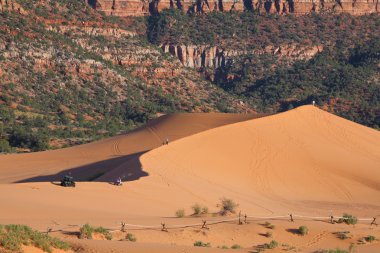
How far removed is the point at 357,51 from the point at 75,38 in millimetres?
40127

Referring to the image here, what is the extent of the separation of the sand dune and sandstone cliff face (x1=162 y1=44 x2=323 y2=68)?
73.9 meters

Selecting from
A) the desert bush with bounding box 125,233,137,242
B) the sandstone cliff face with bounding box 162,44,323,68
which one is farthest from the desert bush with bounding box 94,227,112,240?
the sandstone cliff face with bounding box 162,44,323,68

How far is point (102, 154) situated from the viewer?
54812mm

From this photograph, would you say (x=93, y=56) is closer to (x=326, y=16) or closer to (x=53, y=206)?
(x=326, y=16)

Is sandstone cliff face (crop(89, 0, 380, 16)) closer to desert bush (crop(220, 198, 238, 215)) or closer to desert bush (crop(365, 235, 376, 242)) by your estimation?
desert bush (crop(220, 198, 238, 215))

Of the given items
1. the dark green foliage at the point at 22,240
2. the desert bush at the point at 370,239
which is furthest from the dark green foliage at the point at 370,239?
the dark green foliage at the point at 22,240

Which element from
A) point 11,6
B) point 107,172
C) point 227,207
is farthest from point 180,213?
point 11,6

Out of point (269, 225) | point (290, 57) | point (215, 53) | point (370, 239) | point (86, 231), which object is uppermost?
point (86, 231)

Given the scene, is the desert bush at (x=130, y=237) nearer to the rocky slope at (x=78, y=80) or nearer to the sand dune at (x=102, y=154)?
the sand dune at (x=102, y=154)

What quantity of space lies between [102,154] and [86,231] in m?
30.6

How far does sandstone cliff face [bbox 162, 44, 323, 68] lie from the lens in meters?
135

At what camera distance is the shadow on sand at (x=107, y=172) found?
135ft

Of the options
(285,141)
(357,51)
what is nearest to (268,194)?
(285,141)

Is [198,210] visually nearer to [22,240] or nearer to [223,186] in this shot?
[223,186]
